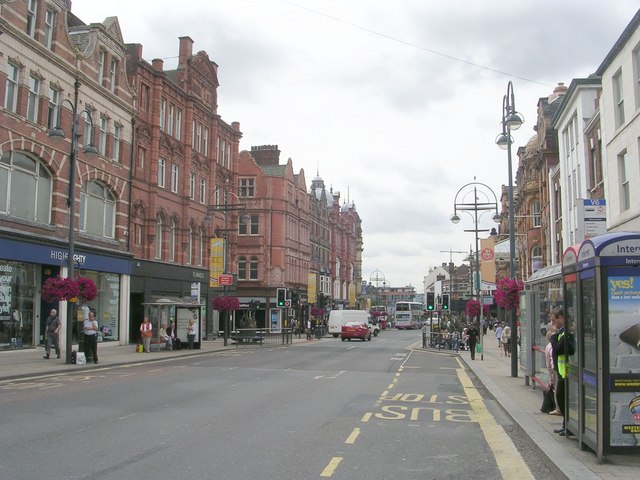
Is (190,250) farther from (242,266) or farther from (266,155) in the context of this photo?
(266,155)

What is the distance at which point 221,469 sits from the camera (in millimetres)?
7250

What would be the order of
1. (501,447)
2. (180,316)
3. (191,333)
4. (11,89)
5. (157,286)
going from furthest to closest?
(157,286), (180,316), (191,333), (11,89), (501,447)

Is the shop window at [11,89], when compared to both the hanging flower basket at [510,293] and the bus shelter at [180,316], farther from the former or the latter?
the hanging flower basket at [510,293]

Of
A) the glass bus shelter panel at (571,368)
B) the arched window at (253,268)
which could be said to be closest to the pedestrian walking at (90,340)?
the glass bus shelter panel at (571,368)

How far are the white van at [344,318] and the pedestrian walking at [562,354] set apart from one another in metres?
40.6

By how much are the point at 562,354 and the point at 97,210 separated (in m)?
27.5

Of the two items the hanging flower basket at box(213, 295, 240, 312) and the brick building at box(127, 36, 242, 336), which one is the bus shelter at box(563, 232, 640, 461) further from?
the hanging flower basket at box(213, 295, 240, 312)

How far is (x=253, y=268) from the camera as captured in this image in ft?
206

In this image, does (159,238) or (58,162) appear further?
(159,238)

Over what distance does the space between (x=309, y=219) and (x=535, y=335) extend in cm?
6056

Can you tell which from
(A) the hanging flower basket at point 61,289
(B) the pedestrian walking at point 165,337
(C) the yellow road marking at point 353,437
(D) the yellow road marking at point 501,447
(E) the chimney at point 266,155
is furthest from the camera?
(E) the chimney at point 266,155

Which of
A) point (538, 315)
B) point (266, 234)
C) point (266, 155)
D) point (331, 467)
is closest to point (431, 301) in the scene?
point (538, 315)

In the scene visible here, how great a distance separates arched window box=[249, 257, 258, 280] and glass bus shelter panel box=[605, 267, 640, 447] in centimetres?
5626

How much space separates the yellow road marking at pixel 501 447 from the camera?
754cm
